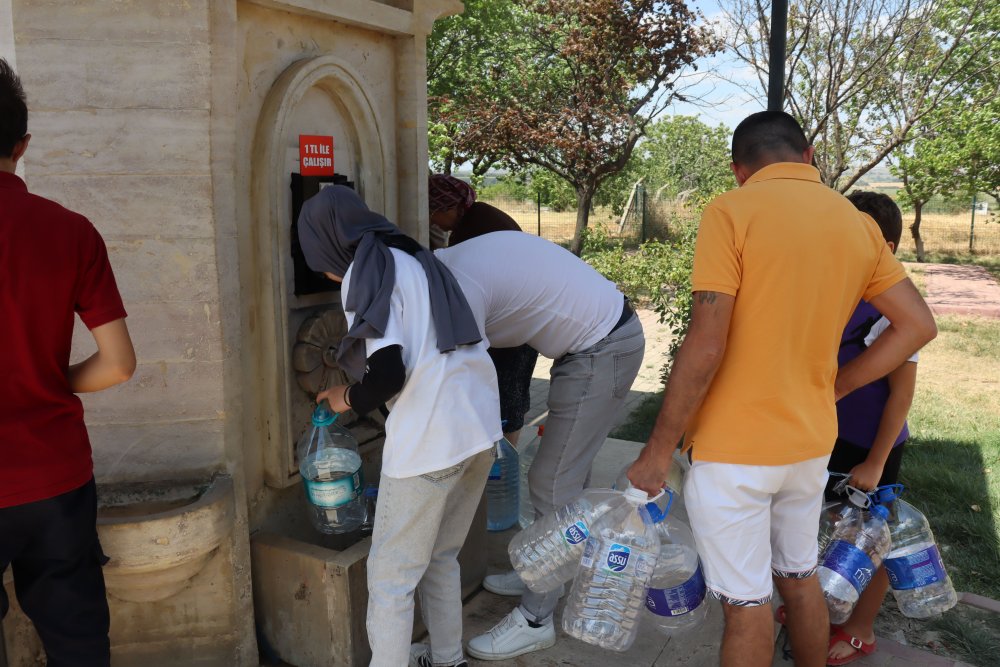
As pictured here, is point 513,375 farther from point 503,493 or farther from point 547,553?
point 547,553

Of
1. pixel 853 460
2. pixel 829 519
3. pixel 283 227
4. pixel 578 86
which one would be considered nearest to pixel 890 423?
pixel 853 460

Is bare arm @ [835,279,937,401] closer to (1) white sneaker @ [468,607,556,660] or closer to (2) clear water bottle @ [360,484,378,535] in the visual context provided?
(1) white sneaker @ [468,607,556,660]

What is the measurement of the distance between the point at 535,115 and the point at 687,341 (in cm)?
1371

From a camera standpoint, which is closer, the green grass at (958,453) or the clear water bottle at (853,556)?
the clear water bottle at (853,556)

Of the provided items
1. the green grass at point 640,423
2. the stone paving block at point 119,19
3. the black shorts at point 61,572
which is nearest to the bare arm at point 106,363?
the black shorts at point 61,572

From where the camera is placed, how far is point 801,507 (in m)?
2.67

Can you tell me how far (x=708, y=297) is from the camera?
2.39m

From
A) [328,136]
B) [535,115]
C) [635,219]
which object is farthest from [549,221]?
[328,136]

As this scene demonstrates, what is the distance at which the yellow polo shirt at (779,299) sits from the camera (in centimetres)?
237

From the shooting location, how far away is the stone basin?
267 centimetres

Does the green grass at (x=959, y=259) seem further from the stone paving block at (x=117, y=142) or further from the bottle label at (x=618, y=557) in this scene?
the stone paving block at (x=117, y=142)

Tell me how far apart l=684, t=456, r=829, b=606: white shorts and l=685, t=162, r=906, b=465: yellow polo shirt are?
0.18 ft

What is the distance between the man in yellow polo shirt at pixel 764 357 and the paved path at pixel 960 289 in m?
11.1

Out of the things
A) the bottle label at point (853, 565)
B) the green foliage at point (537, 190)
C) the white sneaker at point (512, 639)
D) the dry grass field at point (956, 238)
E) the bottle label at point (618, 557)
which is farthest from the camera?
the dry grass field at point (956, 238)
